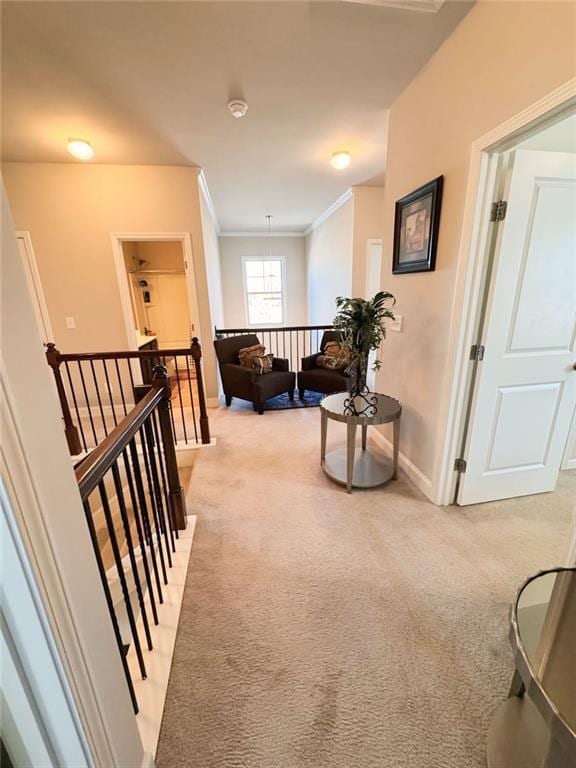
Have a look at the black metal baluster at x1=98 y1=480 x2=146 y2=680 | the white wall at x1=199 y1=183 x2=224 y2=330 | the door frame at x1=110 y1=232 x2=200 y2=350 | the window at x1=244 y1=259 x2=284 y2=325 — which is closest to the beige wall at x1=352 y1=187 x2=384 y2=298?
the white wall at x1=199 y1=183 x2=224 y2=330

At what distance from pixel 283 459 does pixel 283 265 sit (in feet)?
18.5

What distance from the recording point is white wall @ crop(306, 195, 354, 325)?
4613 mm

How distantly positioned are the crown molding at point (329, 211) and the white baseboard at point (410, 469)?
11.1 feet

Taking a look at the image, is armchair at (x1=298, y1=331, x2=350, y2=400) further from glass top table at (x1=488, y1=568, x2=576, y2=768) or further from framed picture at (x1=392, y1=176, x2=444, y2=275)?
glass top table at (x1=488, y1=568, x2=576, y2=768)

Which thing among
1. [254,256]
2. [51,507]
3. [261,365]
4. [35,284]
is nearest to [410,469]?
[261,365]

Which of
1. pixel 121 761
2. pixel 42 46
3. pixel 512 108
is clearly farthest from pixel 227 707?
pixel 42 46

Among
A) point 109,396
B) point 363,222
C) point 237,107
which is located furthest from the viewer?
point 363,222

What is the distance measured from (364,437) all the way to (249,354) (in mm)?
1963

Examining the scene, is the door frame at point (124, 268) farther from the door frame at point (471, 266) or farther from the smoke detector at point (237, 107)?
the door frame at point (471, 266)

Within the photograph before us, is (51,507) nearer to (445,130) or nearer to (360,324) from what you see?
(360,324)

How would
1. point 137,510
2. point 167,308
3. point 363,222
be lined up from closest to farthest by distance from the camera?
point 137,510 < point 363,222 < point 167,308

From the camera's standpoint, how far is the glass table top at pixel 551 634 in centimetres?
80

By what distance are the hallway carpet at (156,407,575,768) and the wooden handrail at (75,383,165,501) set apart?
0.93m

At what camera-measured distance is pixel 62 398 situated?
2850 mm
